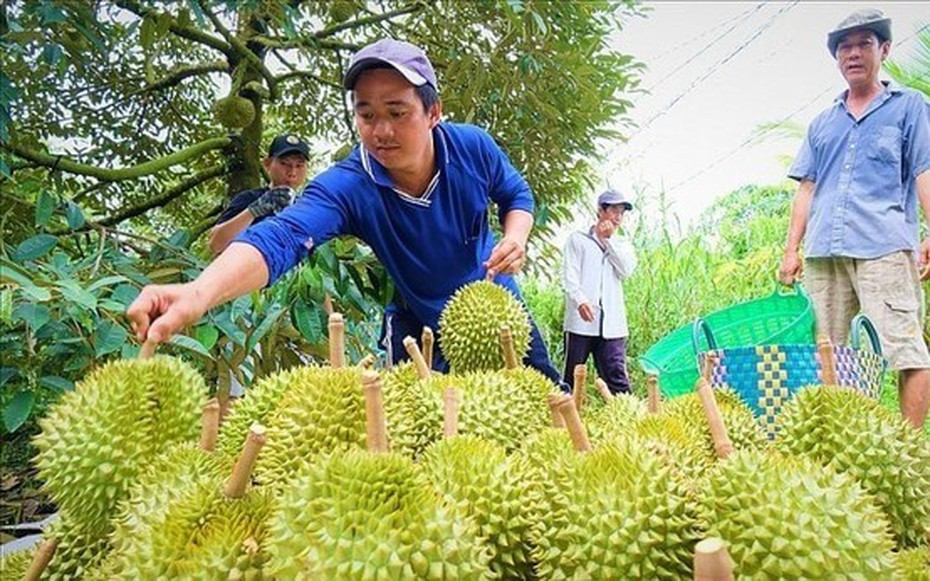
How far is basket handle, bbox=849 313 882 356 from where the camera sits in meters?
1.60

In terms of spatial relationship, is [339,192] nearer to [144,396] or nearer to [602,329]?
[144,396]

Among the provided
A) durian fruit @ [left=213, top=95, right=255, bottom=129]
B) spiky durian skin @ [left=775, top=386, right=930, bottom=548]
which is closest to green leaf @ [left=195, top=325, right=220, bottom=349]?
spiky durian skin @ [left=775, top=386, right=930, bottom=548]

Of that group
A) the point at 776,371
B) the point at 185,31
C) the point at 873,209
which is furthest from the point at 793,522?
the point at 185,31

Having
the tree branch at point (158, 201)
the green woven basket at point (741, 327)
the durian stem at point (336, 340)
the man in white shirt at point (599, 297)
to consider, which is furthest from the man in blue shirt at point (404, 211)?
the man in white shirt at point (599, 297)

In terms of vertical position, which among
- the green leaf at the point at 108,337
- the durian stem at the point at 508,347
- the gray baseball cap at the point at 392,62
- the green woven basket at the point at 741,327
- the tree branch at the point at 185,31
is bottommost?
the green woven basket at the point at 741,327

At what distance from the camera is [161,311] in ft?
2.88

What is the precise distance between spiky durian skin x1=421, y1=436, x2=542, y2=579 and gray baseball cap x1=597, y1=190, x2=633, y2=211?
12.3ft

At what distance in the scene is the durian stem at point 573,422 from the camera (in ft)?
2.06

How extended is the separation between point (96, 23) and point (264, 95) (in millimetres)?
1434

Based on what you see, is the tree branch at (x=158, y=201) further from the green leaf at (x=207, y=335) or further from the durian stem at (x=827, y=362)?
the durian stem at (x=827, y=362)

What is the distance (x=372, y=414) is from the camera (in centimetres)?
60

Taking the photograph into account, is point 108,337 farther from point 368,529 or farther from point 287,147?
point 287,147

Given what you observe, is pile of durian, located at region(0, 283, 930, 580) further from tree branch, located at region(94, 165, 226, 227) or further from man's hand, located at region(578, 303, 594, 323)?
man's hand, located at region(578, 303, 594, 323)

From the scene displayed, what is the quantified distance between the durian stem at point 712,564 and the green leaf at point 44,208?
5.19 ft
